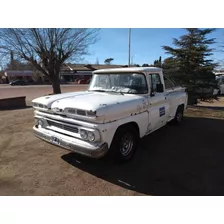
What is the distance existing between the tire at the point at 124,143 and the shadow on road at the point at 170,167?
202 millimetres

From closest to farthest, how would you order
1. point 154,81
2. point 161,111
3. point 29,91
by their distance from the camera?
point 154,81
point 161,111
point 29,91

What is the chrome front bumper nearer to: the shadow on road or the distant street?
the shadow on road

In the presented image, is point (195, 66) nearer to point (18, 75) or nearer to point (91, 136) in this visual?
point (91, 136)

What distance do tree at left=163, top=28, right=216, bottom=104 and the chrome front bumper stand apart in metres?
12.5

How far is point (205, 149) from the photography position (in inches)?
187

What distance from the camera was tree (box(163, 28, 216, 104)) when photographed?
14.6m

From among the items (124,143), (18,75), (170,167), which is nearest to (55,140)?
(124,143)

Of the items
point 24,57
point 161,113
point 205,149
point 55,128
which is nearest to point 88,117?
point 55,128

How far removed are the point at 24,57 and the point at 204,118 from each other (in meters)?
10.5

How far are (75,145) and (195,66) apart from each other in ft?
45.8

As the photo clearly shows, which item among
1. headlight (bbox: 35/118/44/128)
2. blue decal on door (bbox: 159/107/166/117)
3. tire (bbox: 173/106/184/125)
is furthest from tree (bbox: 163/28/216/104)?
headlight (bbox: 35/118/44/128)

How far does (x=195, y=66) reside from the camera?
14.8 m

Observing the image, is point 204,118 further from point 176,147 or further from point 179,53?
point 179,53

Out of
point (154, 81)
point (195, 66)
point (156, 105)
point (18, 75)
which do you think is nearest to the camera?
point (156, 105)
